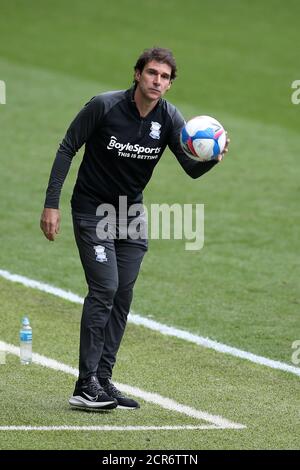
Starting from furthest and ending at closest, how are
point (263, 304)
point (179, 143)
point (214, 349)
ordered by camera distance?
point (263, 304) → point (214, 349) → point (179, 143)

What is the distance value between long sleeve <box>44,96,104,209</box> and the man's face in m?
0.33

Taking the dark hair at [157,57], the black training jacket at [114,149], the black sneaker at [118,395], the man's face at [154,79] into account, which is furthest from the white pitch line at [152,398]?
the dark hair at [157,57]

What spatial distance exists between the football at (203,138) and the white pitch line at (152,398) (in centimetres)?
173

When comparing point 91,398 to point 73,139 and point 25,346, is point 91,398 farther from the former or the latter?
point 73,139

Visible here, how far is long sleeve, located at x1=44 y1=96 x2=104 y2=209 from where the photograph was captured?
27.3ft

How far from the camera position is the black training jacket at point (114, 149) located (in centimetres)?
837

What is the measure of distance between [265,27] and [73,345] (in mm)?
22477

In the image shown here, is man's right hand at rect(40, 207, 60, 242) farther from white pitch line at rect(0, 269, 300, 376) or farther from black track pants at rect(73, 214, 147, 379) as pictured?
white pitch line at rect(0, 269, 300, 376)

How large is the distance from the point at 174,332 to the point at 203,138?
321 cm

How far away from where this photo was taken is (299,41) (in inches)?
1180

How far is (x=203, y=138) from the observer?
828cm

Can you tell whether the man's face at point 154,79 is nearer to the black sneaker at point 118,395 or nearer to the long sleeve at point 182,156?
the long sleeve at point 182,156

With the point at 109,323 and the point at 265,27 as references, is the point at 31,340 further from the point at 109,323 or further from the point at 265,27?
the point at 265,27

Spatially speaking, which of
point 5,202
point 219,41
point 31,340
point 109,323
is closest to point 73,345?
point 31,340
